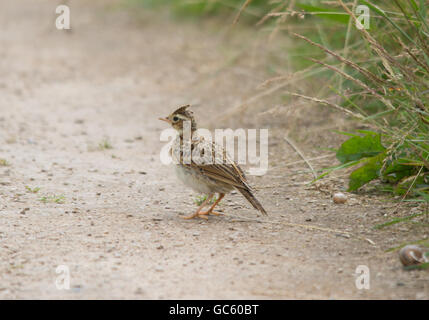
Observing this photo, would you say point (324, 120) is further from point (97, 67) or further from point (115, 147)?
point (97, 67)

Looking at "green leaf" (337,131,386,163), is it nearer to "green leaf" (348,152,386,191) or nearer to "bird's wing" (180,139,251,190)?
"green leaf" (348,152,386,191)

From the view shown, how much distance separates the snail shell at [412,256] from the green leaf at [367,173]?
134 cm

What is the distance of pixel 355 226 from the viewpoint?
504 centimetres

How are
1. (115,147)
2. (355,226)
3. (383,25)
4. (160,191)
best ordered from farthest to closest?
1. (115,147)
2. (383,25)
3. (160,191)
4. (355,226)

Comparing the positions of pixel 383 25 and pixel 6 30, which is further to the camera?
pixel 6 30

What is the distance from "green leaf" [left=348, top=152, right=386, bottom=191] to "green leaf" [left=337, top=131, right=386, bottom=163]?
95mm

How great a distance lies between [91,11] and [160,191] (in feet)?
37.2

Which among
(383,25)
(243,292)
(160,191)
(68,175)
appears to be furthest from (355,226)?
(68,175)

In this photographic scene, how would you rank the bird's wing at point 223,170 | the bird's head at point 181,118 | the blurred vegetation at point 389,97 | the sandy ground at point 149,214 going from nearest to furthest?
the sandy ground at point 149,214, the blurred vegetation at point 389,97, the bird's wing at point 223,170, the bird's head at point 181,118

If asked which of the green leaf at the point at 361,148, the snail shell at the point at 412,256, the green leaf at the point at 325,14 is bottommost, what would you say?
the snail shell at the point at 412,256

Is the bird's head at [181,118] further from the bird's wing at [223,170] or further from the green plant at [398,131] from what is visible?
the green plant at [398,131]

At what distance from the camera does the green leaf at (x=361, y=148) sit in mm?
5508

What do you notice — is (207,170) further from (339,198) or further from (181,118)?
(339,198)

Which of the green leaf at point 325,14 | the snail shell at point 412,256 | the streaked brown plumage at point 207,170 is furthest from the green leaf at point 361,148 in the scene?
the snail shell at point 412,256
